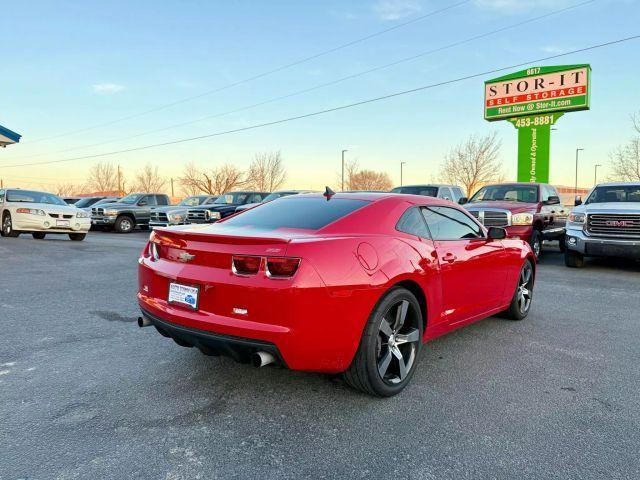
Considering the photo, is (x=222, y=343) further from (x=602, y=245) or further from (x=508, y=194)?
(x=508, y=194)

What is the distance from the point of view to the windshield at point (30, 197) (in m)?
14.9

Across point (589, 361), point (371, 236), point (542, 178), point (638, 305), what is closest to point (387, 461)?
point (371, 236)

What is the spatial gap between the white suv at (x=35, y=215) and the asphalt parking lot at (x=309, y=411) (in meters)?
10.7

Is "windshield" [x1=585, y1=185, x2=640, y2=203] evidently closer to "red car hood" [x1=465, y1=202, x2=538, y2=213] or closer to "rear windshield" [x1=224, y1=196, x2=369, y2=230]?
"red car hood" [x1=465, y1=202, x2=538, y2=213]

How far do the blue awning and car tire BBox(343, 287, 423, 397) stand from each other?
1860 centimetres

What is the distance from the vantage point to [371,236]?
11.2ft

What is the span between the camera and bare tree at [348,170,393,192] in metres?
70.5

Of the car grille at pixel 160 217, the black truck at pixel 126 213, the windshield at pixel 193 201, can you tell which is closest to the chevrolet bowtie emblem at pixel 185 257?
the car grille at pixel 160 217

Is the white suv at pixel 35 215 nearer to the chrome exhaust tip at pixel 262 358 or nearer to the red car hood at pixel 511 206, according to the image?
the red car hood at pixel 511 206

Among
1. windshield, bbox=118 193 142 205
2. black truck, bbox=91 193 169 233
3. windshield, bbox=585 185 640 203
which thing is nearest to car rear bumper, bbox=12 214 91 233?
black truck, bbox=91 193 169 233

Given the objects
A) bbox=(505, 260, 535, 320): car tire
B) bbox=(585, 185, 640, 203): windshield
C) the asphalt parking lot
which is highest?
bbox=(585, 185, 640, 203): windshield

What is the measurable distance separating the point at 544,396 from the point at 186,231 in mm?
2832

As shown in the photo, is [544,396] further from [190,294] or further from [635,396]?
[190,294]

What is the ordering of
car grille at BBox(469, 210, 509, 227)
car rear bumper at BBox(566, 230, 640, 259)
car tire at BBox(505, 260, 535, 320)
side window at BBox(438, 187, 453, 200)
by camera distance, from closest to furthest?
car tire at BBox(505, 260, 535, 320), car rear bumper at BBox(566, 230, 640, 259), car grille at BBox(469, 210, 509, 227), side window at BBox(438, 187, 453, 200)
